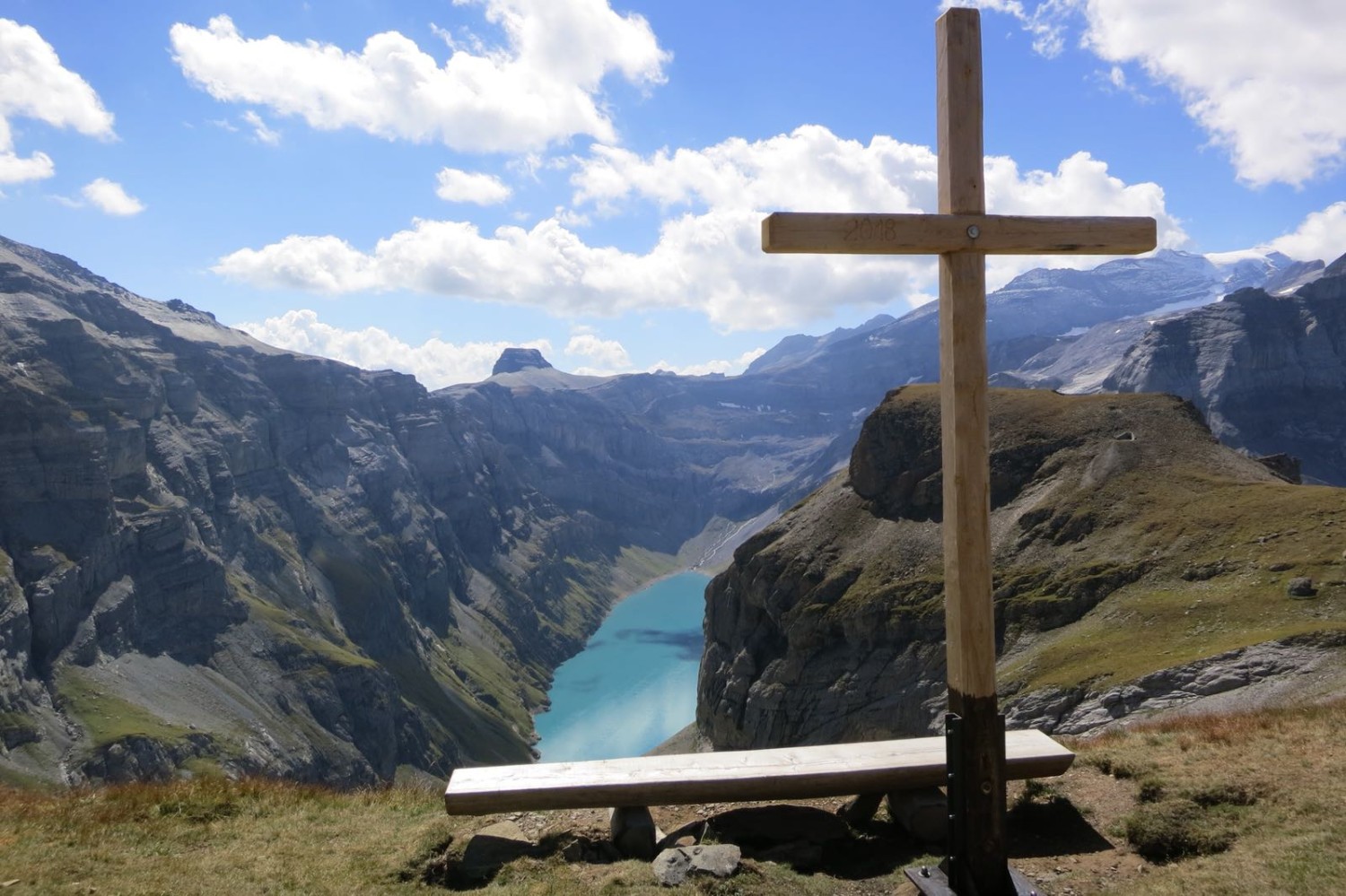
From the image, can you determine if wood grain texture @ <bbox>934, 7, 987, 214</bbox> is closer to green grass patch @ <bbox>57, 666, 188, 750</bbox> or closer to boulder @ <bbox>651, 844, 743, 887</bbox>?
boulder @ <bbox>651, 844, 743, 887</bbox>

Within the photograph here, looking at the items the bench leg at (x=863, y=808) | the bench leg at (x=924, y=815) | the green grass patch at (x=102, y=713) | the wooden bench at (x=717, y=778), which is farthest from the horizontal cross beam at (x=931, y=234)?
the green grass patch at (x=102, y=713)

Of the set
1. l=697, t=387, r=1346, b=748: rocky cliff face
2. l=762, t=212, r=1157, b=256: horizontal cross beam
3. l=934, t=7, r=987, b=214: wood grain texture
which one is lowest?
l=697, t=387, r=1346, b=748: rocky cliff face

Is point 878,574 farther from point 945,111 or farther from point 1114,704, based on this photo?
point 945,111

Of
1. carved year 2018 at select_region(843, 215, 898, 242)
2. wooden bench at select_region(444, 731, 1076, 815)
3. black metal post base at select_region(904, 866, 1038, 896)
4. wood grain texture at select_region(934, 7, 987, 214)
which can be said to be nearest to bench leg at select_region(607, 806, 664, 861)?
wooden bench at select_region(444, 731, 1076, 815)

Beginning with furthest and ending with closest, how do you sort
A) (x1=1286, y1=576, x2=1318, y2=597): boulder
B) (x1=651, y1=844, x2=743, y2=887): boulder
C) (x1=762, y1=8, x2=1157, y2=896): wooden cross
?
(x1=1286, y1=576, x2=1318, y2=597): boulder
(x1=651, y1=844, x2=743, y2=887): boulder
(x1=762, y1=8, x2=1157, y2=896): wooden cross

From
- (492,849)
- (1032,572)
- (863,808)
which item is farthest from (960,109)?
(1032,572)

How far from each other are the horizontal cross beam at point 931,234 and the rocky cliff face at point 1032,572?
34.0 meters

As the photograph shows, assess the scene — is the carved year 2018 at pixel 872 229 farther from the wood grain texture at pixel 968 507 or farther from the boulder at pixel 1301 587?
the boulder at pixel 1301 587

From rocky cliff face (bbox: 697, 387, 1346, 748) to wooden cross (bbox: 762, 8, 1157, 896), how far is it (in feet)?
112

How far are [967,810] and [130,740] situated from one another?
6028 inches

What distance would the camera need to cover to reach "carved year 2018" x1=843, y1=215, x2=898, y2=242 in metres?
8.73

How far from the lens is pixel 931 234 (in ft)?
28.8

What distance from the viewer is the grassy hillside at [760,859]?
8.91 meters

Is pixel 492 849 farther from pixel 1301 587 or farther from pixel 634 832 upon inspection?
pixel 1301 587
